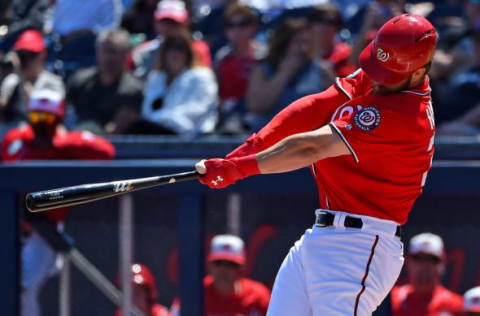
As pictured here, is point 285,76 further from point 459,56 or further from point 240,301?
point 240,301

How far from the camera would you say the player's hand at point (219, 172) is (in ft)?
9.57

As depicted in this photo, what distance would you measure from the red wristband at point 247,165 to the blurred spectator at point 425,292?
1.22 meters

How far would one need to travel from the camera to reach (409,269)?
13.0ft

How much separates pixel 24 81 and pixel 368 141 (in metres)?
3.50

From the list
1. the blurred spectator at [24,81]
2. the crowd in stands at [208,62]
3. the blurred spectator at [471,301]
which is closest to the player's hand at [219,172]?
the blurred spectator at [471,301]

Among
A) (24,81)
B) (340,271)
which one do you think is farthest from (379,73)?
(24,81)

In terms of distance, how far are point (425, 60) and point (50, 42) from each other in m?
4.42

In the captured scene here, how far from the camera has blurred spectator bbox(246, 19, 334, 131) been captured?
5.01m

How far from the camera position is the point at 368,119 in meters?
2.82

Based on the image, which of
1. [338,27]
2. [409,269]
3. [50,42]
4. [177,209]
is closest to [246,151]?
[177,209]

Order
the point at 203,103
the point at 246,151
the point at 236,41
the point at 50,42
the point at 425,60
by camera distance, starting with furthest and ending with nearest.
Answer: the point at 50,42 → the point at 236,41 → the point at 203,103 → the point at 246,151 → the point at 425,60

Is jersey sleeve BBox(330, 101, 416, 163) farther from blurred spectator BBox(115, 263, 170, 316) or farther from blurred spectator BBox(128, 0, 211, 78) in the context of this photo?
blurred spectator BBox(128, 0, 211, 78)

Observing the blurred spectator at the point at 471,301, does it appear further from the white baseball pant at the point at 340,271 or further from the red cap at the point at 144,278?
the red cap at the point at 144,278

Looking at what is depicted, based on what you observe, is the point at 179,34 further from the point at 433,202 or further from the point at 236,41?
the point at 433,202
